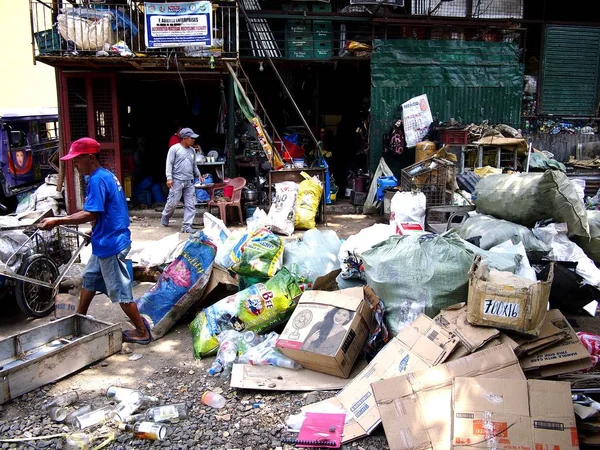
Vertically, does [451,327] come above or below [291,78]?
below

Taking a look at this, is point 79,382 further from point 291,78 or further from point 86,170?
point 291,78

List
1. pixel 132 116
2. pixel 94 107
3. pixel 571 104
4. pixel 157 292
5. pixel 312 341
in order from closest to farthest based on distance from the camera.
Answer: pixel 312 341 → pixel 157 292 → pixel 94 107 → pixel 571 104 → pixel 132 116

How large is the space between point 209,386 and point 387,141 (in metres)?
7.69

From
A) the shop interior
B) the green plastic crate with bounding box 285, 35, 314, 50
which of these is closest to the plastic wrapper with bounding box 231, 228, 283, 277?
the shop interior

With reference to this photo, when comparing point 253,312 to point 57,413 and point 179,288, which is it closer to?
point 179,288

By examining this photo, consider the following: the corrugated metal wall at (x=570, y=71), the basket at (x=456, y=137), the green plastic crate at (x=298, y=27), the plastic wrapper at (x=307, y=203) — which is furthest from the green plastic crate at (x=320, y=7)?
the corrugated metal wall at (x=570, y=71)

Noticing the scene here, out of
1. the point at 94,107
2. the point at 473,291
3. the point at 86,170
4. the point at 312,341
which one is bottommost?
the point at 312,341

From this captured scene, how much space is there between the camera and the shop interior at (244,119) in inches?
441

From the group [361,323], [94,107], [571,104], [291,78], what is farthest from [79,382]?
[571,104]

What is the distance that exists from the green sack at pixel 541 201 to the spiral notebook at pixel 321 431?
3195mm

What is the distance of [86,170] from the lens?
4.45 metres

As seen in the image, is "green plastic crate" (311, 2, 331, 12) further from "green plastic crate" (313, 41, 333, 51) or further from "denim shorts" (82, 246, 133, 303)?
"denim shorts" (82, 246, 133, 303)

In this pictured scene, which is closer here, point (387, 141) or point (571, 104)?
point (387, 141)

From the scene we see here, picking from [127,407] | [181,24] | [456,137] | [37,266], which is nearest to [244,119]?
[181,24]
